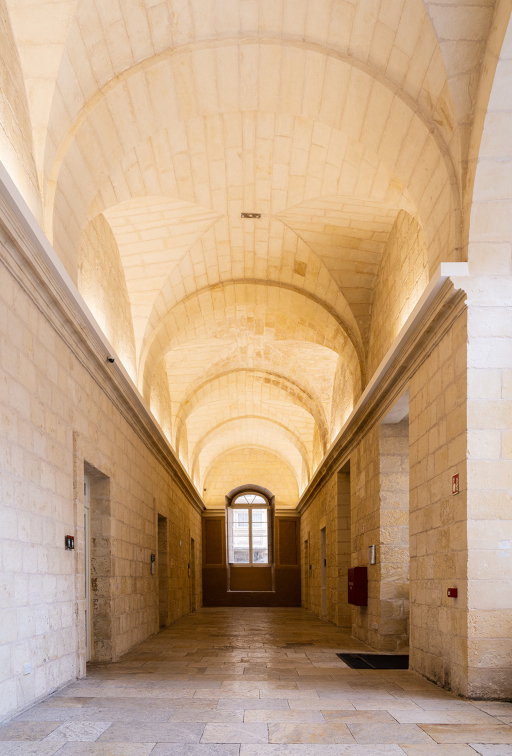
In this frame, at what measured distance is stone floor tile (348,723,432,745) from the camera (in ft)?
13.4

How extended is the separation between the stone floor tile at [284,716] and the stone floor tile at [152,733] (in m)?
0.42

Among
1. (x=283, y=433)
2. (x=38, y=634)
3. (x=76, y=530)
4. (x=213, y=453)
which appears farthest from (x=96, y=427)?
(x=213, y=453)

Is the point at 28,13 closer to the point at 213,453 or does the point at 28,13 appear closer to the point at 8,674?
the point at 8,674

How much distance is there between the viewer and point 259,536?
26.0m

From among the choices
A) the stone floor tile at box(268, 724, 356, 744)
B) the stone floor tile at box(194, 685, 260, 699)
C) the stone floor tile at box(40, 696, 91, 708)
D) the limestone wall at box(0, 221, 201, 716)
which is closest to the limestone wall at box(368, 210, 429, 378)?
the limestone wall at box(0, 221, 201, 716)

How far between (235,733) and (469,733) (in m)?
1.44

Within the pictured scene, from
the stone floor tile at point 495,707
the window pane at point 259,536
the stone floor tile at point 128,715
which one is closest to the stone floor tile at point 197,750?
the stone floor tile at point 128,715

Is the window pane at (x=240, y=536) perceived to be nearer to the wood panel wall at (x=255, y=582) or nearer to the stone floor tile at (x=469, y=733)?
the wood panel wall at (x=255, y=582)

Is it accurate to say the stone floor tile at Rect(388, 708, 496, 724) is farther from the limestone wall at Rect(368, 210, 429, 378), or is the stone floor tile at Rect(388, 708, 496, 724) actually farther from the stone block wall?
the limestone wall at Rect(368, 210, 429, 378)

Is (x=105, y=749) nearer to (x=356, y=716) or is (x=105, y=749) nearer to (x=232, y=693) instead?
(x=356, y=716)

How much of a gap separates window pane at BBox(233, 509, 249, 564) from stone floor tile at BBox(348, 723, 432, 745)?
71.4 feet

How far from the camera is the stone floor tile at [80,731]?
13.6ft

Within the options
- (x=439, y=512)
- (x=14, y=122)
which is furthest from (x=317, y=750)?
(x=14, y=122)

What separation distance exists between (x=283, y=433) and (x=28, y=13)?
1759 centimetres
